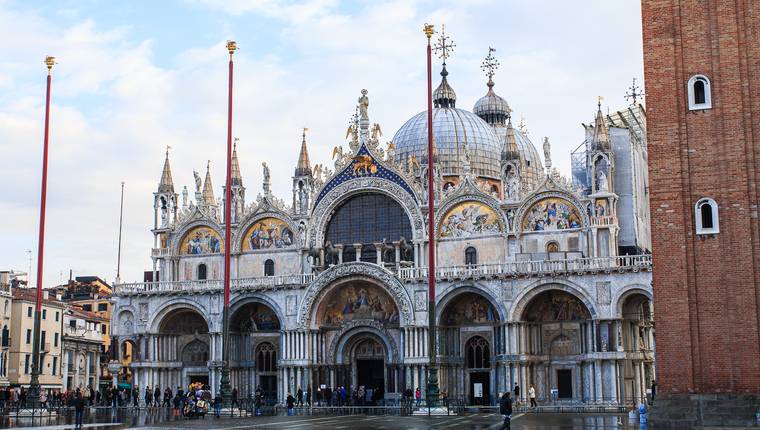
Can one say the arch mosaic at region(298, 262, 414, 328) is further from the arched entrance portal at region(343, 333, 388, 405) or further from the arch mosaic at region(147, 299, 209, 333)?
the arch mosaic at region(147, 299, 209, 333)

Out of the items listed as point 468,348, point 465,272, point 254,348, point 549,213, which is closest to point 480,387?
point 468,348

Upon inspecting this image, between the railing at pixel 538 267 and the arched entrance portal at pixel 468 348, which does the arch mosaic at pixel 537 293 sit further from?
the arched entrance portal at pixel 468 348

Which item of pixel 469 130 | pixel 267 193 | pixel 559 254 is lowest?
pixel 559 254

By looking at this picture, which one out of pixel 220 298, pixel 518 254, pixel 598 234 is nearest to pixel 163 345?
pixel 220 298

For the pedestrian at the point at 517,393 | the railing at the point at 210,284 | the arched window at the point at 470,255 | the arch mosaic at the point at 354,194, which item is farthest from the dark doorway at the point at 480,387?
the railing at the point at 210,284

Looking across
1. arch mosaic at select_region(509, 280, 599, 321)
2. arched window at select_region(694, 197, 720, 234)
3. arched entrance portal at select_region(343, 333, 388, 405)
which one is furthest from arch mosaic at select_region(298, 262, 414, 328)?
arched window at select_region(694, 197, 720, 234)

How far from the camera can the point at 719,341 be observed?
32969mm

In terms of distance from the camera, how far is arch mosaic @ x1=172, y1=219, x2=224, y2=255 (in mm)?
64938

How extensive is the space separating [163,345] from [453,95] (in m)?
29.2

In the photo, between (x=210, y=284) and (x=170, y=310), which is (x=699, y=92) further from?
(x=170, y=310)

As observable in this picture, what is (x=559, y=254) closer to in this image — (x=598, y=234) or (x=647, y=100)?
(x=598, y=234)

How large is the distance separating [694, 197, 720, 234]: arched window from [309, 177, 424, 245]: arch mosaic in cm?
2653

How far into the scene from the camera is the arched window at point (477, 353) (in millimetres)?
56875

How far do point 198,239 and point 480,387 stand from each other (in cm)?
2077
